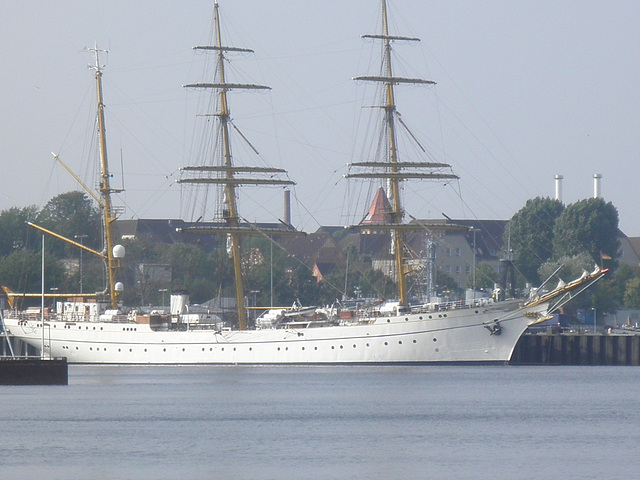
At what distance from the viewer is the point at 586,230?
437 ft

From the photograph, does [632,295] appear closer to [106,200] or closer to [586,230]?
[586,230]

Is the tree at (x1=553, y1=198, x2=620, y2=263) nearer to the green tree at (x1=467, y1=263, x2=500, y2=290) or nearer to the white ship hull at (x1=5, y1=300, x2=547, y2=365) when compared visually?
the green tree at (x1=467, y1=263, x2=500, y2=290)

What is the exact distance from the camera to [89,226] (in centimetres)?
13838

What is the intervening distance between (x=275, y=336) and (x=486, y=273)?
47.8 m

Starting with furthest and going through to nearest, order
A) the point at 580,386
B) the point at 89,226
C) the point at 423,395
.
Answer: the point at 89,226, the point at 580,386, the point at 423,395

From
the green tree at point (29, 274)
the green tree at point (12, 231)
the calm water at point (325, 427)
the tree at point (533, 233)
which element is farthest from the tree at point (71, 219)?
the calm water at point (325, 427)

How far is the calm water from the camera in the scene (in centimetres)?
4006

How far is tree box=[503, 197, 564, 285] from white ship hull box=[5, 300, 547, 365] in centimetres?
5277

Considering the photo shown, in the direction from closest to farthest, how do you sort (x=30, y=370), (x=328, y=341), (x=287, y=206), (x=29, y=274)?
(x=30, y=370) < (x=328, y=341) < (x=29, y=274) < (x=287, y=206)

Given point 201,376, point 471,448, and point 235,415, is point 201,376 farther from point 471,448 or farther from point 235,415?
point 471,448

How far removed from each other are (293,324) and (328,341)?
2.56m

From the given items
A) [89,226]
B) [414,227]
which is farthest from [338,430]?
[89,226]

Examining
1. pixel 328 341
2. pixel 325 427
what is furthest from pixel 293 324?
pixel 325 427

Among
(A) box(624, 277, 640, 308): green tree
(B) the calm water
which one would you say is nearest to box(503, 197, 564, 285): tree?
(A) box(624, 277, 640, 308): green tree
